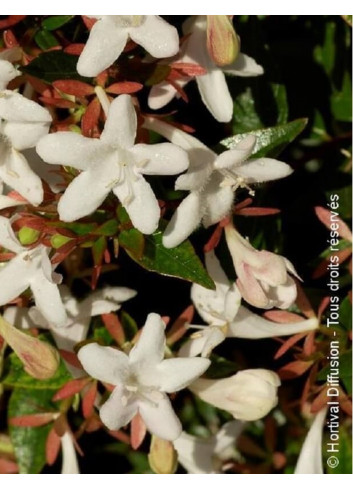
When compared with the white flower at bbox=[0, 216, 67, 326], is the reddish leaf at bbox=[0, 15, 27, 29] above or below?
above

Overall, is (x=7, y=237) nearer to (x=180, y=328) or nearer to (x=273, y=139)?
(x=180, y=328)

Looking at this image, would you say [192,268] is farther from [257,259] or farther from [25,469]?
[25,469]

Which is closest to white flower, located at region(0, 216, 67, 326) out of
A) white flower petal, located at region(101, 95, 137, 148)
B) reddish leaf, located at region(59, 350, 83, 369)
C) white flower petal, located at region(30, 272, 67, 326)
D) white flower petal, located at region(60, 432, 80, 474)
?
white flower petal, located at region(30, 272, 67, 326)

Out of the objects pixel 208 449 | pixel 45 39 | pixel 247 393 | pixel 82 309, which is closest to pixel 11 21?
pixel 45 39

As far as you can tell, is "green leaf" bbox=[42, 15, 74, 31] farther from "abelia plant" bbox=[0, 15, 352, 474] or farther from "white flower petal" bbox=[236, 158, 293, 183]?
"white flower petal" bbox=[236, 158, 293, 183]

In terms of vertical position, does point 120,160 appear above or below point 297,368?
above

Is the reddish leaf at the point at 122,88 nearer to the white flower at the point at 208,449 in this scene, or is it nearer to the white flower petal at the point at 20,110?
the white flower petal at the point at 20,110
